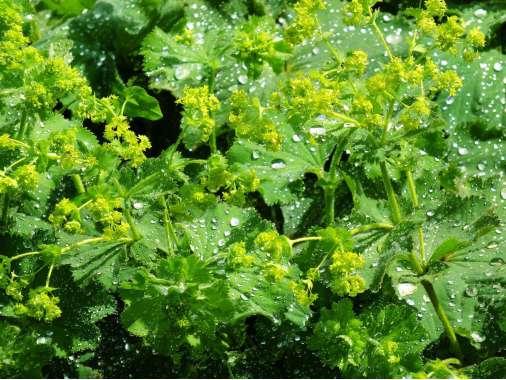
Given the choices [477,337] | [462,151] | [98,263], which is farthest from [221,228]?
[462,151]

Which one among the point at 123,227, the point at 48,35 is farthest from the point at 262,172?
the point at 48,35

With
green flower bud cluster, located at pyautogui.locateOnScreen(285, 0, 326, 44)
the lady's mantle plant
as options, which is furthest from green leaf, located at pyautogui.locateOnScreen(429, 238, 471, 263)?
green flower bud cluster, located at pyautogui.locateOnScreen(285, 0, 326, 44)

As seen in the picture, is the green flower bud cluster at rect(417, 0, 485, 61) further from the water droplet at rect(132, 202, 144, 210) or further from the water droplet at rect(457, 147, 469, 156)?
the water droplet at rect(132, 202, 144, 210)

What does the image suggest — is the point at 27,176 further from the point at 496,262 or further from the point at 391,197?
the point at 496,262

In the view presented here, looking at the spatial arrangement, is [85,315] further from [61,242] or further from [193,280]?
[193,280]

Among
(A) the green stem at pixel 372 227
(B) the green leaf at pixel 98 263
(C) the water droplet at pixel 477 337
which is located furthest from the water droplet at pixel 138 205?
(C) the water droplet at pixel 477 337
